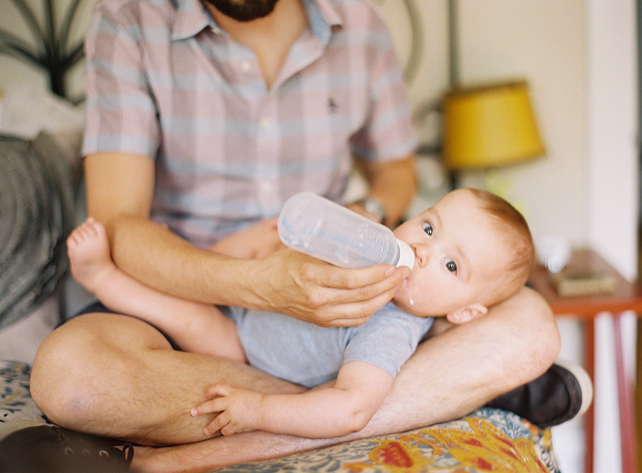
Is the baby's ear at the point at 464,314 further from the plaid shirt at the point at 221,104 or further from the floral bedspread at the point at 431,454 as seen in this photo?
the plaid shirt at the point at 221,104

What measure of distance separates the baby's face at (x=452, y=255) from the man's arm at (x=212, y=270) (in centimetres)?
9

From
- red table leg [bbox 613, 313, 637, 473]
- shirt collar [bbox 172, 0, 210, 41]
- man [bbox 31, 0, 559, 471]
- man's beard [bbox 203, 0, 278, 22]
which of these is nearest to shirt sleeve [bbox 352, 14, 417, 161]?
man [bbox 31, 0, 559, 471]

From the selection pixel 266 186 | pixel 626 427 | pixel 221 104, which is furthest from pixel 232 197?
pixel 626 427

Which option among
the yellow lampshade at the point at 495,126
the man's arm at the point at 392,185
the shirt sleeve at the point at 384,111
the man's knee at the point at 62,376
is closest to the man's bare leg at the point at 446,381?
the man's knee at the point at 62,376

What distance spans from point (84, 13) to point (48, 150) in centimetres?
75

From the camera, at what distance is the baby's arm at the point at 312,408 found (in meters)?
0.54

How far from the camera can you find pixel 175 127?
34.4 inches

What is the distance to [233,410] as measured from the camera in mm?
573

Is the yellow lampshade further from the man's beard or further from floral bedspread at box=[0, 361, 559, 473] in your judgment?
floral bedspread at box=[0, 361, 559, 473]

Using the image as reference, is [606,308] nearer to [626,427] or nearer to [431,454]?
[626,427]

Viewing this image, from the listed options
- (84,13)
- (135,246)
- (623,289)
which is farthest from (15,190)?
(623,289)

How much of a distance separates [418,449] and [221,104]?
70cm

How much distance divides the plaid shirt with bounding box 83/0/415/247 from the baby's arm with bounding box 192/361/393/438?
445 mm

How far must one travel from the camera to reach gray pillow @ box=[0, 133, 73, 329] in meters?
0.75
